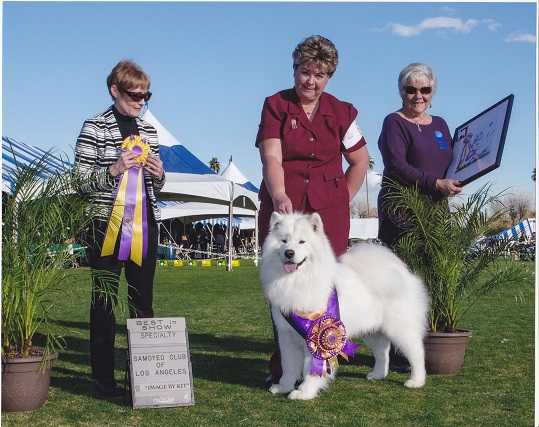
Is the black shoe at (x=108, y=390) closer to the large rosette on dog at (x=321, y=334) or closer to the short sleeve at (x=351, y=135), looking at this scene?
the large rosette on dog at (x=321, y=334)

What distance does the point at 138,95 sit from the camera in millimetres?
3863

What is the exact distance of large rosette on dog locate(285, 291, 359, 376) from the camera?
390 centimetres

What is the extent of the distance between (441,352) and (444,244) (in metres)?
0.78

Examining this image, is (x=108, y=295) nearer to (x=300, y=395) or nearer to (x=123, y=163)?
(x=123, y=163)

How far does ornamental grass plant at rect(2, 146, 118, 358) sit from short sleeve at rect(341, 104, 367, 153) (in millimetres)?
1757

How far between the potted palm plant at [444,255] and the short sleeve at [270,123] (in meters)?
1.08

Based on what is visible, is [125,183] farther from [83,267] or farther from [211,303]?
[211,303]

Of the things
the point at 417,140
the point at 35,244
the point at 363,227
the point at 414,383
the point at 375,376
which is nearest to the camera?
the point at 35,244

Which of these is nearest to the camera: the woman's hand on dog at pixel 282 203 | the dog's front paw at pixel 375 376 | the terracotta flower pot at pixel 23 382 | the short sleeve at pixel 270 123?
the terracotta flower pot at pixel 23 382

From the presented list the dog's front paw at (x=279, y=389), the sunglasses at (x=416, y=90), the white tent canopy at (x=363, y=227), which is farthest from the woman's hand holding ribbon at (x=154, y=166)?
the white tent canopy at (x=363, y=227)

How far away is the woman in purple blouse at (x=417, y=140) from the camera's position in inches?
184

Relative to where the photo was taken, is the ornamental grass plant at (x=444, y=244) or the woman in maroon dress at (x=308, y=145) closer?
the woman in maroon dress at (x=308, y=145)

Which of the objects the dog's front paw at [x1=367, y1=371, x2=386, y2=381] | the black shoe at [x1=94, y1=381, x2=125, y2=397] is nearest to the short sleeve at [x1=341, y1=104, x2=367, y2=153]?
the dog's front paw at [x1=367, y1=371, x2=386, y2=381]

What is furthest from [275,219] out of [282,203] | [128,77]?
[128,77]
